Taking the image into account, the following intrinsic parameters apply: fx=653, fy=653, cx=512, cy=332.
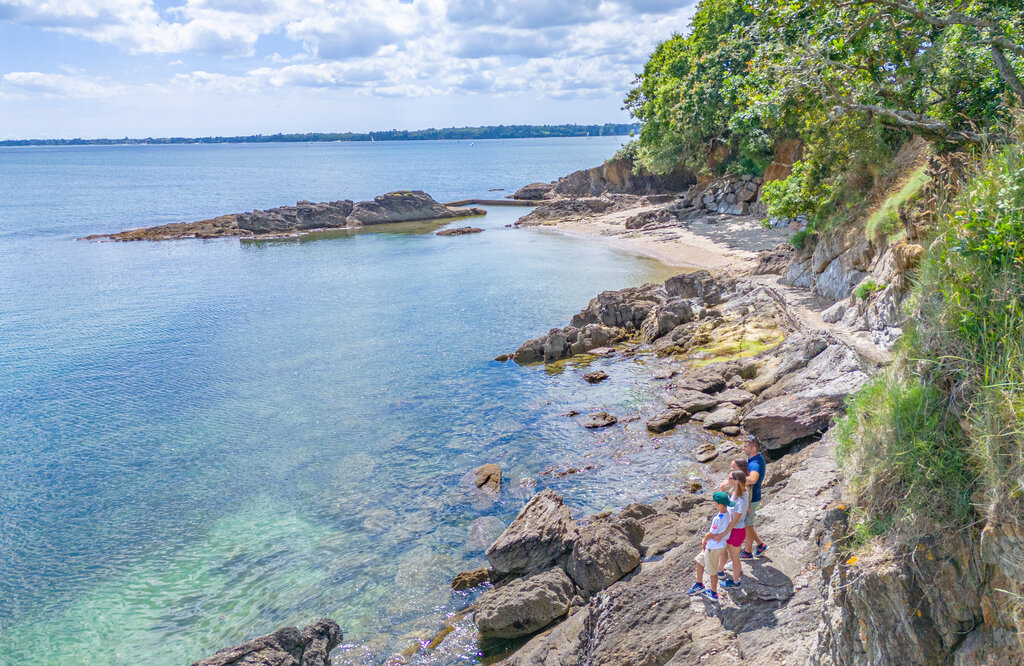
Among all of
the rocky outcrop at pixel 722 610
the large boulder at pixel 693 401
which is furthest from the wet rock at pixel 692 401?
the rocky outcrop at pixel 722 610

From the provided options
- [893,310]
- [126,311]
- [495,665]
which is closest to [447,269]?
[126,311]

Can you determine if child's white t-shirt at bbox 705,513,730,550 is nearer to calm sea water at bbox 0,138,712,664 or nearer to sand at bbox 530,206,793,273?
calm sea water at bbox 0,138,712,664

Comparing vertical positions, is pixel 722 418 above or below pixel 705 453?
above

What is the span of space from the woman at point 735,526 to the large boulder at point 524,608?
3.42m

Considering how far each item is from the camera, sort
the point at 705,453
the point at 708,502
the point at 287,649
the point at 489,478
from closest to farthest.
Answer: the point at 287,649 < the point at 708,502 < the point at 705,453 < the point at 489,478

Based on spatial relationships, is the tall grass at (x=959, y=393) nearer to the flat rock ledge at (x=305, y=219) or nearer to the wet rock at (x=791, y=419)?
the wet rock at (x=791, y=419)

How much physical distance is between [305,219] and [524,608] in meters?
67.7

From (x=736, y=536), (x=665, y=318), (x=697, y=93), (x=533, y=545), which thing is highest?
(x=697, y=93)

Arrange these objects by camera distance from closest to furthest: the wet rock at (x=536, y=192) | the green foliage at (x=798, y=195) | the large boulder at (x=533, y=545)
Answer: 1. the large boulder at (x=533, y=545)
2. the green foliage at (x=798, y=195)
3. the wet rock at (x=536, y=192)

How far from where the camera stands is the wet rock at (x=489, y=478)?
55.7 ft

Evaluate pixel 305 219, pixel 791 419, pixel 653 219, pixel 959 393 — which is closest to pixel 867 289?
pixel 791 419

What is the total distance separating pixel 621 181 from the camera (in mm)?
76312

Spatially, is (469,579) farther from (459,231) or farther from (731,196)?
(459,231)

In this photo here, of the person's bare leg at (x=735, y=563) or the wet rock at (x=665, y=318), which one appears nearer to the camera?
the person's bare leg at (x=735, y=563)
